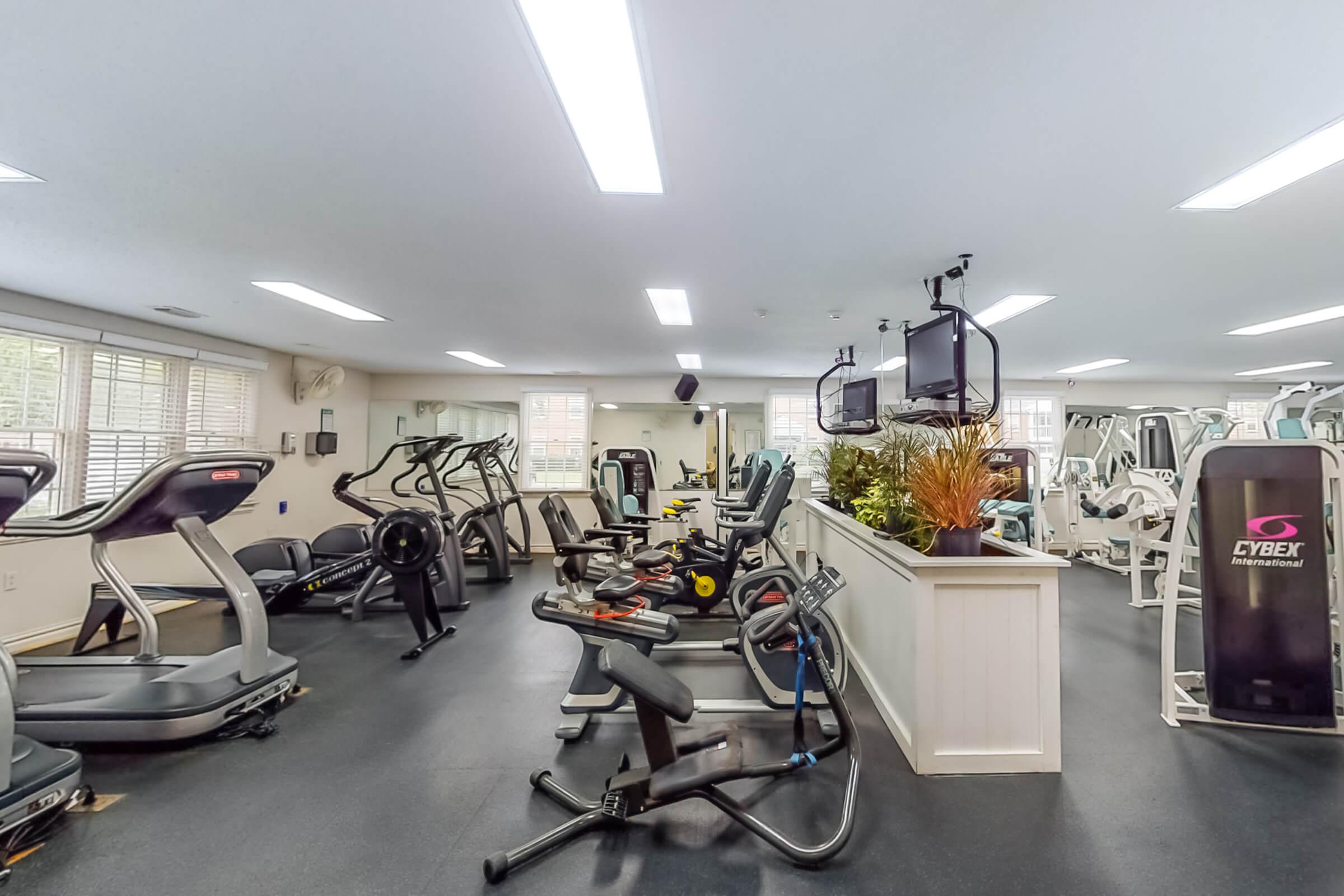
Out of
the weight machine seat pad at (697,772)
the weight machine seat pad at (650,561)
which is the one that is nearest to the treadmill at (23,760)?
the weight machine seat pad at (697,772)

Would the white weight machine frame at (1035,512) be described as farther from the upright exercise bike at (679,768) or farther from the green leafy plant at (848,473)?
the upright exercise bike at (679,768)

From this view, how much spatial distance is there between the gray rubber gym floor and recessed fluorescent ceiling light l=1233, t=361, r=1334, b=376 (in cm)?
604

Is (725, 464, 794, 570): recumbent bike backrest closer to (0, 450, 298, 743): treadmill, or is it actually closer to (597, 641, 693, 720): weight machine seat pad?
(597, 641, 693, 720): weight machine seat pad

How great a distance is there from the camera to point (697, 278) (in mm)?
3148

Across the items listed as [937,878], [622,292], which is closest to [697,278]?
[622,292]

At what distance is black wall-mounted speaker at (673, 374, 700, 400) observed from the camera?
6.98 meters

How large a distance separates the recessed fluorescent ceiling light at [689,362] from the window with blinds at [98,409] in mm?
4652

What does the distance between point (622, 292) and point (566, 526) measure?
2.30 metres

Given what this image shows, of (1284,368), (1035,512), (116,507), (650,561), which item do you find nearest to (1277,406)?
(1035,512)

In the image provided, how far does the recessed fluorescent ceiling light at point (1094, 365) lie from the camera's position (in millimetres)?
5676

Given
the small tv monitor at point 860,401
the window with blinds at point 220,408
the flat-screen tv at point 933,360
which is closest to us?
the flat-screen tv at point 933,360

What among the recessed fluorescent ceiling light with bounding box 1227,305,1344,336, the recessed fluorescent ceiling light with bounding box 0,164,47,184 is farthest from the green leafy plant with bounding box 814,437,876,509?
the recessed fluorescent ceiling light with bounding box 0,164,47,184

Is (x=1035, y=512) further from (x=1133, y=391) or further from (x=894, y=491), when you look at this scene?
(x=894, y=491)

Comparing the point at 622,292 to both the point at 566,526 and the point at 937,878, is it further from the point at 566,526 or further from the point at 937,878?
the point at 937,878
